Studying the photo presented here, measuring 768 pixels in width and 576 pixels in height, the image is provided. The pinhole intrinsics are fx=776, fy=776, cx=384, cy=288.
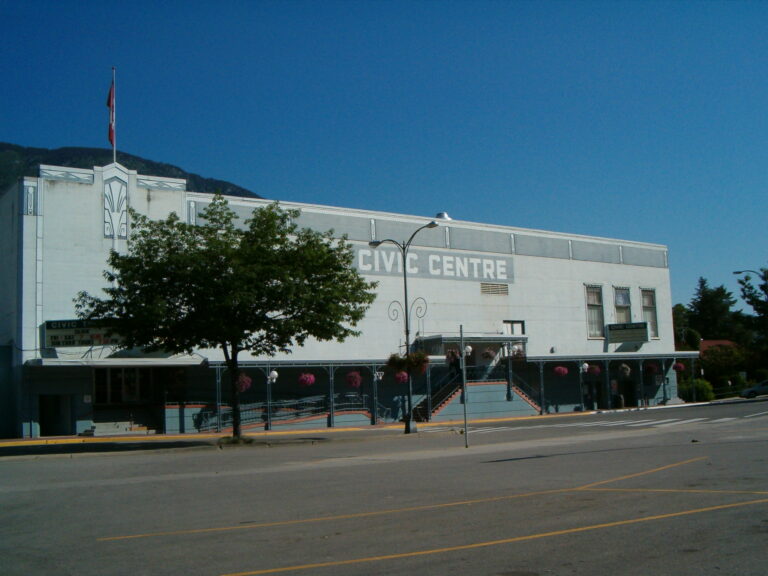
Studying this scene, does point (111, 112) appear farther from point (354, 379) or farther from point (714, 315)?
point (714, 315)

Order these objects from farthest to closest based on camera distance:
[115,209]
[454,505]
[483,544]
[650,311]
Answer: [650,311], [115,209], [454,505], [483,544]

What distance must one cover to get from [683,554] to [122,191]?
33456 mm

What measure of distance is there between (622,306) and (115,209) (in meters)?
35.8

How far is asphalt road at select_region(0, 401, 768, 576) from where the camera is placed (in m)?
7.68

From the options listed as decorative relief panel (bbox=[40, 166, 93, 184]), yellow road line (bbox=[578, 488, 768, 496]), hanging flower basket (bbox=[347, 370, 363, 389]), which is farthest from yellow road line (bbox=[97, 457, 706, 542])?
decorative relief panel (bbox=[40, 166, 93, 184])

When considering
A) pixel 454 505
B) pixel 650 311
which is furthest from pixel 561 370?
pixel 454 505

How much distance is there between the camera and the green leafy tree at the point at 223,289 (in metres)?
25.2

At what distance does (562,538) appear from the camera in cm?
848

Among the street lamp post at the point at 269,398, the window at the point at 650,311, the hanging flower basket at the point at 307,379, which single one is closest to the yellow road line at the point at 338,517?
the street lamp post at the point at 269,398

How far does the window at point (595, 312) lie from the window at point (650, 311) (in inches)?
181

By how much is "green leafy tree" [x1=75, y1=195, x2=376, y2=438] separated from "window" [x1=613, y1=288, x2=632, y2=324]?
3284 centimetres

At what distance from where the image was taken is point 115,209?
3628 centimetres

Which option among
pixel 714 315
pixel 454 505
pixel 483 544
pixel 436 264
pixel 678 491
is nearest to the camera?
pixel 483 544

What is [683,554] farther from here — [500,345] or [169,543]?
[500,345]
